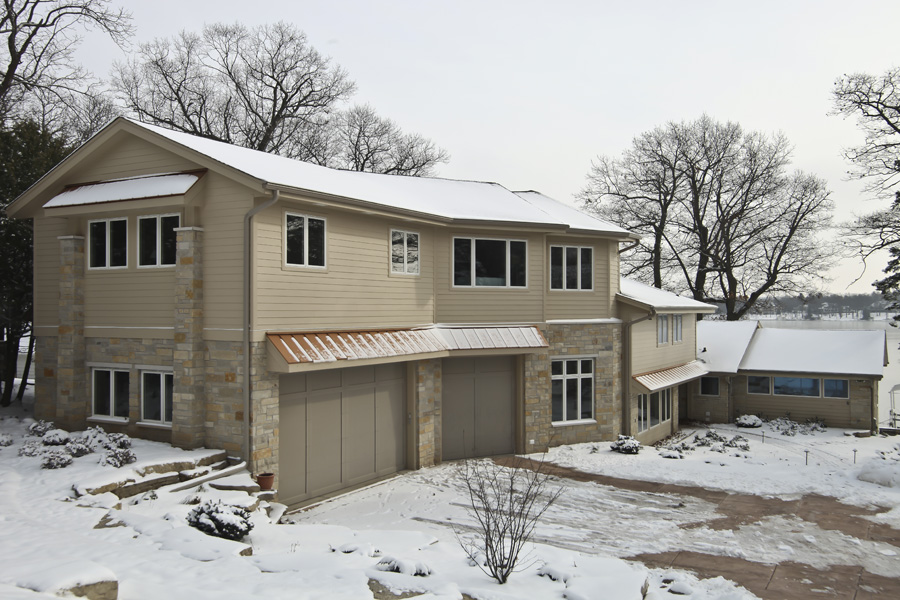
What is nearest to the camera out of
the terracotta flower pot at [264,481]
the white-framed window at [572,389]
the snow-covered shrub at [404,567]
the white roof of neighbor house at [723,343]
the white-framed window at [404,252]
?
the snow-covered shrub at [404,567]

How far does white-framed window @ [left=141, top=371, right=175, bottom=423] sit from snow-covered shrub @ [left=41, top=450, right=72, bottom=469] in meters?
1.97

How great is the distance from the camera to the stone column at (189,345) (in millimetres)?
11315

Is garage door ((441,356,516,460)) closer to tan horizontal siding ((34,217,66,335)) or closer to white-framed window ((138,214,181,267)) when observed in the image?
white-framed window ((138,214,181,267))

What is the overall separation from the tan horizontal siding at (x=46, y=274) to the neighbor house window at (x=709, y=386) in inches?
944

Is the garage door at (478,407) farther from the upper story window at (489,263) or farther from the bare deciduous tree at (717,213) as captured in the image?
the bare deciduous tree at (717,213)

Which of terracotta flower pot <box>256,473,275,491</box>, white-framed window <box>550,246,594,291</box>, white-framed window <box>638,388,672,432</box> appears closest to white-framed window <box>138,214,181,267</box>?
terracotta flower pot <box>256,473,275,491</box>

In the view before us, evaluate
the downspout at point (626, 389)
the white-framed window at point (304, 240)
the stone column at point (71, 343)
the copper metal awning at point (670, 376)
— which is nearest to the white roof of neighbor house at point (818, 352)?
the copper metal awning at point (670, 376)

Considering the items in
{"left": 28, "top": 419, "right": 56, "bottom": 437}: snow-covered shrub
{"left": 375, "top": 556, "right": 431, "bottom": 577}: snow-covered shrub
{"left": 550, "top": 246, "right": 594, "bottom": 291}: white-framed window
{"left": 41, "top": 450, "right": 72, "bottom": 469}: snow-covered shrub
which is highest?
{"left": 550, "top": 246, "right": 594, "bottom": 291}: white-framed window

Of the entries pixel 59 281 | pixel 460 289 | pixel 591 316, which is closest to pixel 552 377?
pixel 591 316

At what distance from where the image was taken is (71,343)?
497 inches

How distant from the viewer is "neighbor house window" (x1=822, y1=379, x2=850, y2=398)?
25109 millimetres

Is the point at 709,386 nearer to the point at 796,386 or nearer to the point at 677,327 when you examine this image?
the point at 796,386

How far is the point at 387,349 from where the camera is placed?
1316 centimetres

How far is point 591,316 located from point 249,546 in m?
12.3
